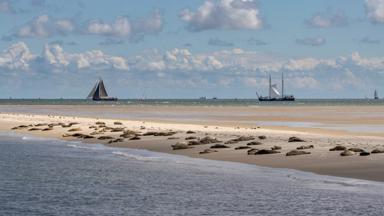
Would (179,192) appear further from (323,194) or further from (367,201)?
(367,201)

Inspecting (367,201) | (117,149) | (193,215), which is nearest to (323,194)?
(367,201)

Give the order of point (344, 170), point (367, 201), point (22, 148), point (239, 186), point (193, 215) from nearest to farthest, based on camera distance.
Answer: point (193, 215), point (367, 201), point (239, 186), point (344, 170), point (22, 148)

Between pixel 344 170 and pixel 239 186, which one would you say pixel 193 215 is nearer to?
pixel 239 186

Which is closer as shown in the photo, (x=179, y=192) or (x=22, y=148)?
(x=179, y=192)

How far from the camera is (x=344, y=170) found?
3350cm

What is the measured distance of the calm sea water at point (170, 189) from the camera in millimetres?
23125

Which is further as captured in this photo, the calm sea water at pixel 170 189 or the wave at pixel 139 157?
the wave at pixel 139 157

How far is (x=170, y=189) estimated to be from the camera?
91.8 ft

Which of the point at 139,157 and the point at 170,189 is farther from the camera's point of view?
the point at 139,157

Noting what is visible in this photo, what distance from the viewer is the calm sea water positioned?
23.1 m

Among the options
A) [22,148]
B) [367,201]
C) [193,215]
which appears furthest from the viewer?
[22,148]

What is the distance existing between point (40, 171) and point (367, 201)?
17.3 m

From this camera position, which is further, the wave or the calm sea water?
the wave

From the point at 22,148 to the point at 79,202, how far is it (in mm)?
26052
